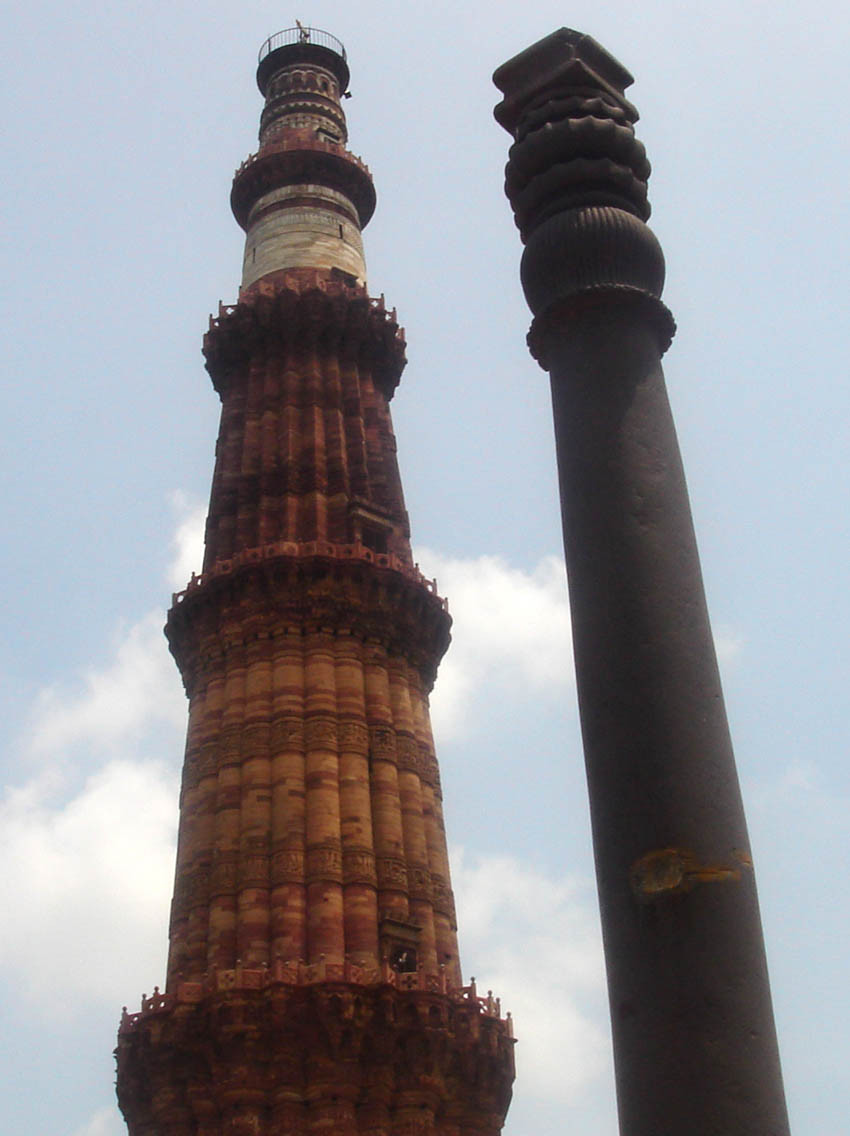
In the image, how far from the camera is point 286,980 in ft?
72.9

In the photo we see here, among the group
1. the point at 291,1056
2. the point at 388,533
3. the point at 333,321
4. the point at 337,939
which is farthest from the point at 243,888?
the point at 333,321

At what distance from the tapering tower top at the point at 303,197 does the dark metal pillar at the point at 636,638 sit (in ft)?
94.9

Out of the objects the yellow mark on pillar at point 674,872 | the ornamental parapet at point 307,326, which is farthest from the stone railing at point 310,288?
the yellow mark on pillar at point 674,872

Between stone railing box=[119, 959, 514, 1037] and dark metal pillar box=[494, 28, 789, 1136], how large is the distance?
55.2ft

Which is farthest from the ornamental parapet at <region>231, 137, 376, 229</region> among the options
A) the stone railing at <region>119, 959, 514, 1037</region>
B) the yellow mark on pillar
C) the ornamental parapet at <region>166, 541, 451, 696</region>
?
the yellow mark on pillar

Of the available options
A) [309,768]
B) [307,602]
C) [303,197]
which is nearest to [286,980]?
[309,768]

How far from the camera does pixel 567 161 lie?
785cm

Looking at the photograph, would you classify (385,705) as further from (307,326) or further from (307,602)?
(307,326)

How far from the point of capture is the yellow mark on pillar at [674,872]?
5918 millimetres

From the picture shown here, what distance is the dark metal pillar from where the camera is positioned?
5633 mm

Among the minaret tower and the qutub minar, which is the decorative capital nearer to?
the qutub minar

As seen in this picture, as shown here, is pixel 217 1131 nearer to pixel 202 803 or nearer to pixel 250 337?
pixel 202 803

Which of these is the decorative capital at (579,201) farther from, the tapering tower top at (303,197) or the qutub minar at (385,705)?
the tapering tower top at (303,197)

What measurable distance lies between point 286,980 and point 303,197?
80.1 ft
